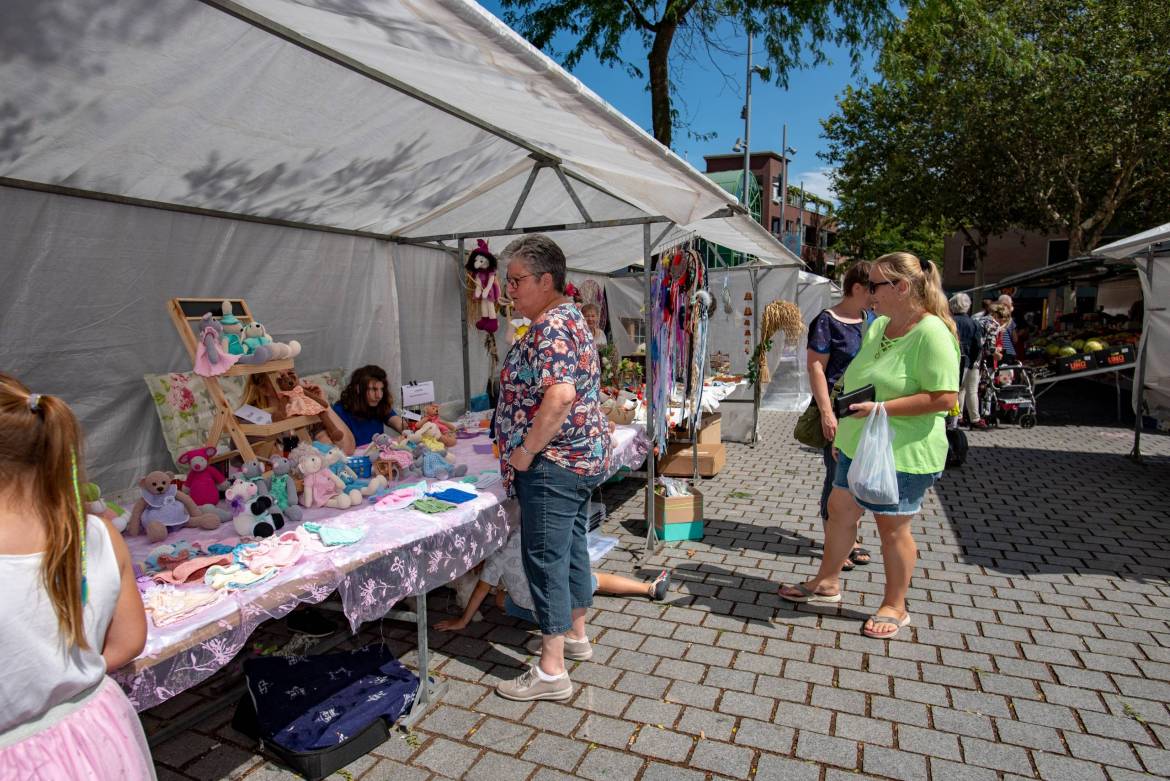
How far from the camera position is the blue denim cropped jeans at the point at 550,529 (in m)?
2.47

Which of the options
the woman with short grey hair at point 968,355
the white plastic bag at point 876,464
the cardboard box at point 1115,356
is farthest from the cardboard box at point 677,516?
the cardboard box at point 1115,356

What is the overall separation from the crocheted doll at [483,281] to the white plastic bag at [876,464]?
386 centimetres

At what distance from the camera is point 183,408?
3.77 meters

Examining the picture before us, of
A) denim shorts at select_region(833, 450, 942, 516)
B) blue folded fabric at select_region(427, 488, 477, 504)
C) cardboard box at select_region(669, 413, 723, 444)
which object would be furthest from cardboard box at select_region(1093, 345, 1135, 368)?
blue folded fabric at select_region(427, 488, 477, 504)

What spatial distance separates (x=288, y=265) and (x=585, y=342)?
2928mm

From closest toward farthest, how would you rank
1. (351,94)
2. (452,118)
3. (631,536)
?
(351,94)
(452,118)
(631,536)

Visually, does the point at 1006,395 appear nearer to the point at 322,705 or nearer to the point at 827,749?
the point at 827,749

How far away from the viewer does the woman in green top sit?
9.00ft

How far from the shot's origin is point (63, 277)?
3236 millimetres

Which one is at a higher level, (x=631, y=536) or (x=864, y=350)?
(x=864, y=350)

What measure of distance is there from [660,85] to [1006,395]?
6.40 m

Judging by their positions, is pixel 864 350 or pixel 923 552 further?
pixel 923 552

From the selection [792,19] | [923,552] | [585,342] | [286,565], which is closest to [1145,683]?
[923,552]

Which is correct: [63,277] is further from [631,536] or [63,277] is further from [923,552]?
[923,552]
